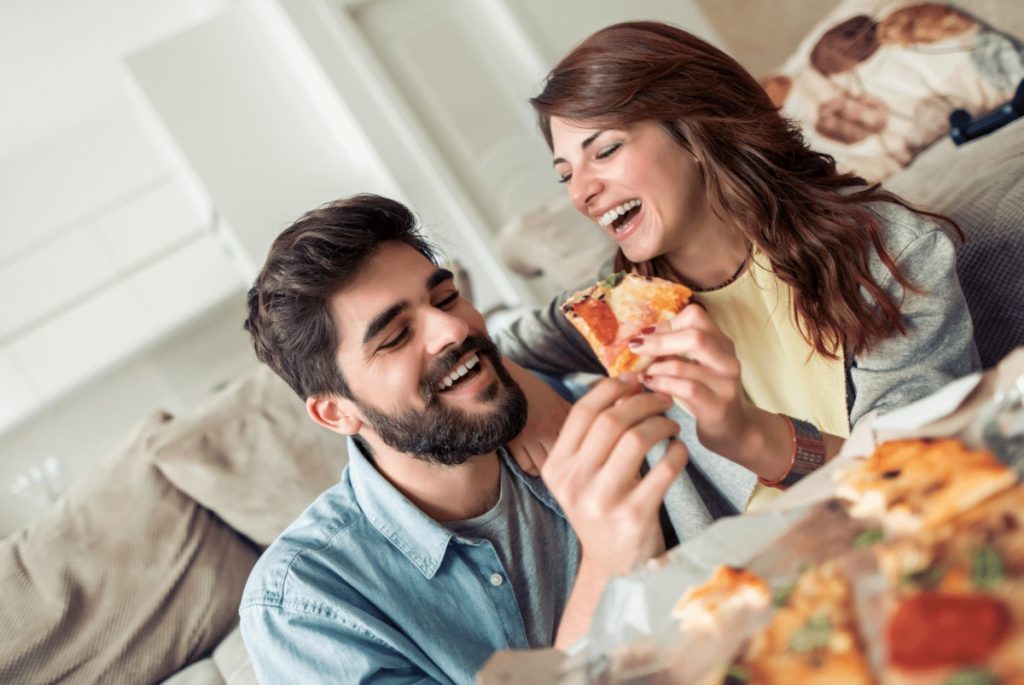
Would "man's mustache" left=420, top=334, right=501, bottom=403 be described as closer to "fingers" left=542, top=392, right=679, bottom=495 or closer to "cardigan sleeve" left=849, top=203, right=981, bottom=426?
A: "fingers" left=542, top=392, right=679, bottom=495

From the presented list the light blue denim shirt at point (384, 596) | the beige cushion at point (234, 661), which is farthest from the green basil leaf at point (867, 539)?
the beige cushion at point (234, 661)

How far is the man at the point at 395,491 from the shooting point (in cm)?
126

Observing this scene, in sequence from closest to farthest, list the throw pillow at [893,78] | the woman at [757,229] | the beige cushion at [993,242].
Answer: the woman at [757,229], the beige cushion at [993,242], the throw pillow at [893,78]

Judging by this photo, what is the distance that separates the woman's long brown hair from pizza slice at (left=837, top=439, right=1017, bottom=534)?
0.66 metres

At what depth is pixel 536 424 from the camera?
1579mm

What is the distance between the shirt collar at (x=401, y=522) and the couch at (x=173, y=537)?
0.77m

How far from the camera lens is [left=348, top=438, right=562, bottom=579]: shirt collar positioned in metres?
1.35

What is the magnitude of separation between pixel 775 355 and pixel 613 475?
0.84 metres

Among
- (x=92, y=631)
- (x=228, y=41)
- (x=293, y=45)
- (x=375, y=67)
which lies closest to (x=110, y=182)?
(x=228, y=41)

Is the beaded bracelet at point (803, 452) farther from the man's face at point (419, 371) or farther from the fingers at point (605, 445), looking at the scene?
the man's face at point (419, 371)

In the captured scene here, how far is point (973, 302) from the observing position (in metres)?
1.62

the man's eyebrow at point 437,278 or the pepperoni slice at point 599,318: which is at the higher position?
the man's eyebrow at point 437,278

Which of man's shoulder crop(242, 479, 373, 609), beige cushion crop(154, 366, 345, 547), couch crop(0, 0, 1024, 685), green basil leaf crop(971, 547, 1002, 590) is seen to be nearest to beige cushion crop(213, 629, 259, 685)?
couch crop(0, 0, 1024, 685)

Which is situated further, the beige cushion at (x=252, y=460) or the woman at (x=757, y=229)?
the beige cushion at (x=252, y=460)
